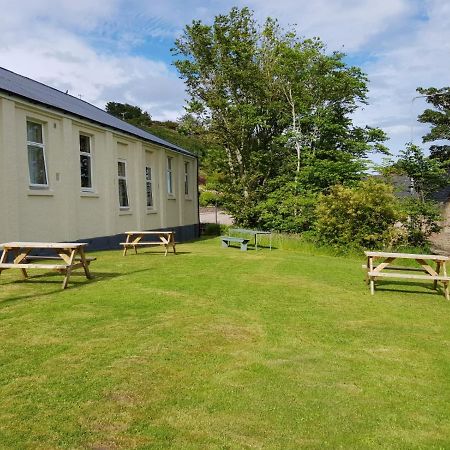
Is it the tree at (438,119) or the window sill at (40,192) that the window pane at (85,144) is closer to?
the window sill at (40,192)

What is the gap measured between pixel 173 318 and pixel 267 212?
1776cm

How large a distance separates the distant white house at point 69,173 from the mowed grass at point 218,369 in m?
3.90

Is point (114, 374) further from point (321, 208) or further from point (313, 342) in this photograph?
point (321, 208)

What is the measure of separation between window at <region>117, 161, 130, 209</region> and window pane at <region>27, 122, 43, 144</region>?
475 centimetres

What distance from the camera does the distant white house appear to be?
11.1m

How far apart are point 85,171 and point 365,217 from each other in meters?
10.6

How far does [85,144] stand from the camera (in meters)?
15.0

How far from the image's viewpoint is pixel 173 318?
620cm

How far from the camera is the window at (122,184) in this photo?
56.5 ft

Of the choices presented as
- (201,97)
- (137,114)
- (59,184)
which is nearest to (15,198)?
(59,184)

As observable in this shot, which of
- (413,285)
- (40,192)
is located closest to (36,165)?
(40,192)

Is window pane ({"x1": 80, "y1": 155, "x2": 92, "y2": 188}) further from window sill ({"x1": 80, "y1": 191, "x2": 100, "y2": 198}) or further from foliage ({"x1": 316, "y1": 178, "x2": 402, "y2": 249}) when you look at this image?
foliage ({"x1": 316, "y1": 178, "x2": 402, "y2": 249})

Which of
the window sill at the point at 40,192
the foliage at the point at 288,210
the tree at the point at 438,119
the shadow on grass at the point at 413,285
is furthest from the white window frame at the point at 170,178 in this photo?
the tree at the point at 438,119

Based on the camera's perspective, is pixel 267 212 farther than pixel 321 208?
Yes
